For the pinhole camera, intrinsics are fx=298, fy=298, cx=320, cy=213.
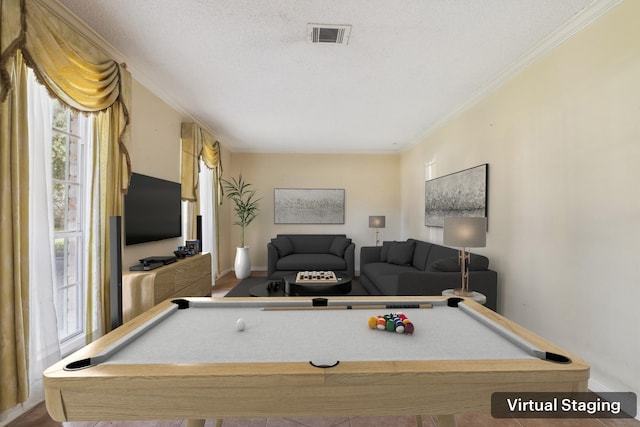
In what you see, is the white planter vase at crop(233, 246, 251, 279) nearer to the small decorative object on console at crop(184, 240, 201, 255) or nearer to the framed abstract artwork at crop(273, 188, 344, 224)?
the framed abstract artwork at crop(273, 188, 344, 224)

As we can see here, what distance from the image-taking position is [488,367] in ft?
3.19

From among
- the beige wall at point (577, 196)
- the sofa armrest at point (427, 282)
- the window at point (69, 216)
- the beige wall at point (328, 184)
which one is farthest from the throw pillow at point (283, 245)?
the beige wall at point (577, 196)

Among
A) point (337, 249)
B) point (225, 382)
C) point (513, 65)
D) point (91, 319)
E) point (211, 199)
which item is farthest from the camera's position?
point (337, 249)

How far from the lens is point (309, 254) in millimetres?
6008

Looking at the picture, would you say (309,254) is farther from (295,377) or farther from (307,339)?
(295,377)

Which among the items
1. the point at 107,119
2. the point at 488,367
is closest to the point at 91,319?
the point at 107,119

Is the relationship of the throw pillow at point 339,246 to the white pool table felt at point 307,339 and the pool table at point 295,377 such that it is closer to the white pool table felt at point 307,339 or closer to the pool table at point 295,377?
the white pool table felt at point 307,339

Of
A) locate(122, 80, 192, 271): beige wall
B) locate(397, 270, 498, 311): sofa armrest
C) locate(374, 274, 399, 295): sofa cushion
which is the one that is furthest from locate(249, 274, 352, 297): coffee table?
locate(122, 80, 192, 271): beige wall

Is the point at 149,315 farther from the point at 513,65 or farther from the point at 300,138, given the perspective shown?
the point at 300,138

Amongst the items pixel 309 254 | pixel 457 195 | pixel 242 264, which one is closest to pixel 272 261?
pixel 242 264

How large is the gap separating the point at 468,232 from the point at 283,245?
384 centimetres

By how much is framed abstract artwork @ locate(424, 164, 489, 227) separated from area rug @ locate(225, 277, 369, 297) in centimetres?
160

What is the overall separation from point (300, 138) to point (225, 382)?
5065 millimetres

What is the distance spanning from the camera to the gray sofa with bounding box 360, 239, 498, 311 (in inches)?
114
